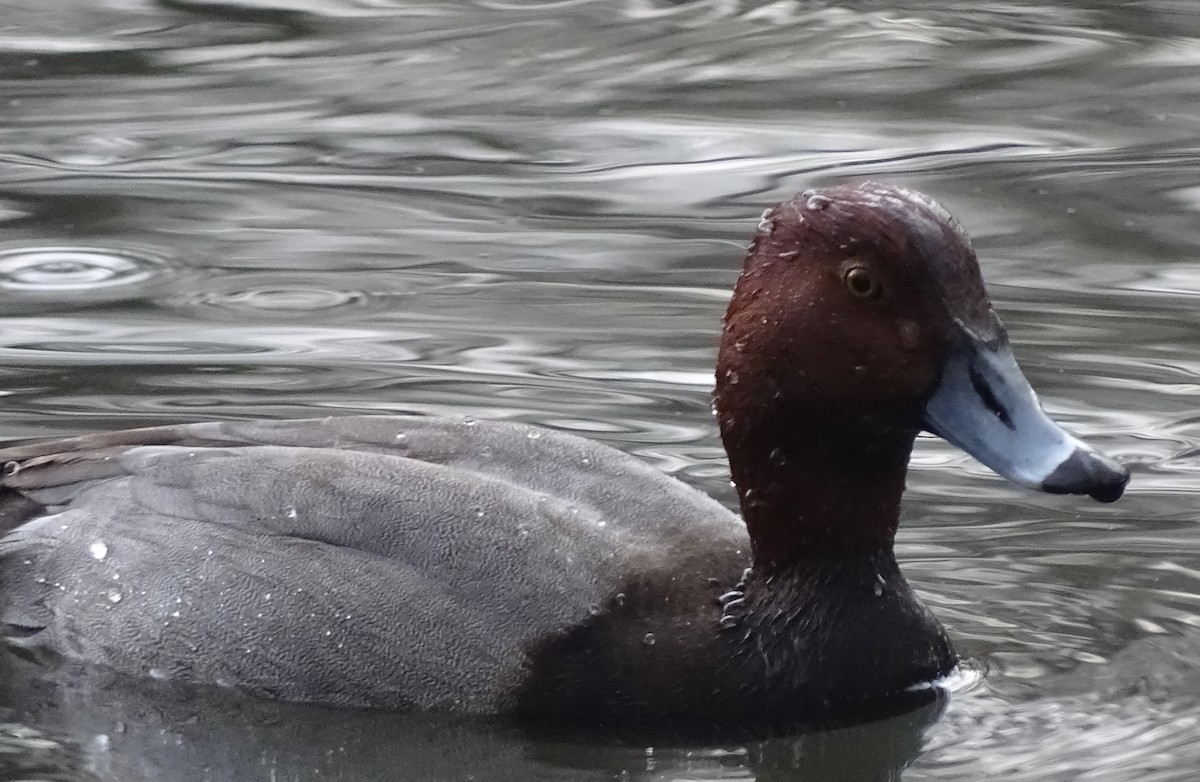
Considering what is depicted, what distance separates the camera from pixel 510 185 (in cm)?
1041

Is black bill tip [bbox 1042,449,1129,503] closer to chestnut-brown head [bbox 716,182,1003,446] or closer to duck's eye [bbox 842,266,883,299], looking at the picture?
chestnut-brown head [bbox 716,182,1003,446]

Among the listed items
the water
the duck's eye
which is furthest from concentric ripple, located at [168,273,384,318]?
the duck's eye

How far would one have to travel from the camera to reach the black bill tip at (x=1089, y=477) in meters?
5.34

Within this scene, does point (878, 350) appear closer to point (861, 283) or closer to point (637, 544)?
point (861, 283)

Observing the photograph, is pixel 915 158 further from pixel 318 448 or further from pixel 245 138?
pixel 318 448

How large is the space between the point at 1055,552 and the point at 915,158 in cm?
403

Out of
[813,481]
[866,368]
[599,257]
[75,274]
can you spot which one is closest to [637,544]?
[813,481]

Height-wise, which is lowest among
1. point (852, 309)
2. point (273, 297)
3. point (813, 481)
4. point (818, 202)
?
point (273, 297)

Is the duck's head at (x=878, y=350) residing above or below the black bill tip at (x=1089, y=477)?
above

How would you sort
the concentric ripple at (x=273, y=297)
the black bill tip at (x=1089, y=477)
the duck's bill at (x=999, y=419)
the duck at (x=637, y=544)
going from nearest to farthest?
the black bill tip at (x=1089, y=477)
the duck's bill at (x=999, y=419)
the duck at (x=637, y=544)
the concentric ripple at (x=273, y=297)

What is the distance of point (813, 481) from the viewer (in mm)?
→ 5820

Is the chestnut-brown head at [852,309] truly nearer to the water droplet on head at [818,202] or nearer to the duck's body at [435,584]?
the water droplet on head at [818,202]

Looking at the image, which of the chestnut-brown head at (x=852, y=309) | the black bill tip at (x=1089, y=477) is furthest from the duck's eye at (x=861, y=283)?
the black bill tip at (x=1089, y=477)

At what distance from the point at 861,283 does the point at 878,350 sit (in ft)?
0.55
